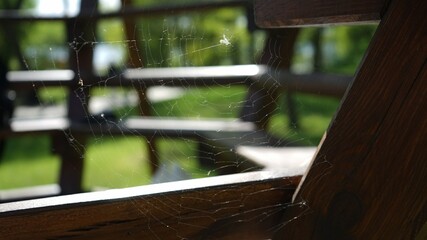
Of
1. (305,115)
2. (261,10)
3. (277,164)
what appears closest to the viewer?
(261,10)

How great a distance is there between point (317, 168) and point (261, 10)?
31 cm

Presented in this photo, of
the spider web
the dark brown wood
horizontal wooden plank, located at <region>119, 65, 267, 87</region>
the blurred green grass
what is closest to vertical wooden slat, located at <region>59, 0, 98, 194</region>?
the spider web

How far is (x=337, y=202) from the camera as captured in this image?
797 mm

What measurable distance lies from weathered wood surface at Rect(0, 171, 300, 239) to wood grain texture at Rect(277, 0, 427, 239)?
47 mm

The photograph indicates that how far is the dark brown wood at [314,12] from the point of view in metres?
0.76

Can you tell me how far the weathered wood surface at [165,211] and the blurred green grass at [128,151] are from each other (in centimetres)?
224

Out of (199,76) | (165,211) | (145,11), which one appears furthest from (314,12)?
(145,11)

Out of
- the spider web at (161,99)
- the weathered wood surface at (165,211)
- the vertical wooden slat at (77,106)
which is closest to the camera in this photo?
the weathered wood surface at (165,211)

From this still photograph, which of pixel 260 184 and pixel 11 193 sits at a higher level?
pixel 260 184

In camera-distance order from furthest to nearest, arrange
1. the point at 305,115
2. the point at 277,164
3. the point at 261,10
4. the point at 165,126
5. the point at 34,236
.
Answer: the point at 305,115 < the point at 165,126 < the point at 277,164 < the point at 261,10 < the point at 34,236

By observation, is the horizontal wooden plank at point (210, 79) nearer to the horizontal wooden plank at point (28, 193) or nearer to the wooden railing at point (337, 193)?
the horizontal wooden plank at point (28, 193)

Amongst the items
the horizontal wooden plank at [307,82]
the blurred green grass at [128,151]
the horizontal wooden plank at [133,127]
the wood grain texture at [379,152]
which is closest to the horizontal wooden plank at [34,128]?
the horizontal wooden plank at [133,127]

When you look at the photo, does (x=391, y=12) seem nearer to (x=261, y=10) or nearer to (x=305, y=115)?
(x=261, y=10)

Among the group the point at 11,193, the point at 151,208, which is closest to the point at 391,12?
the point at 151,208
